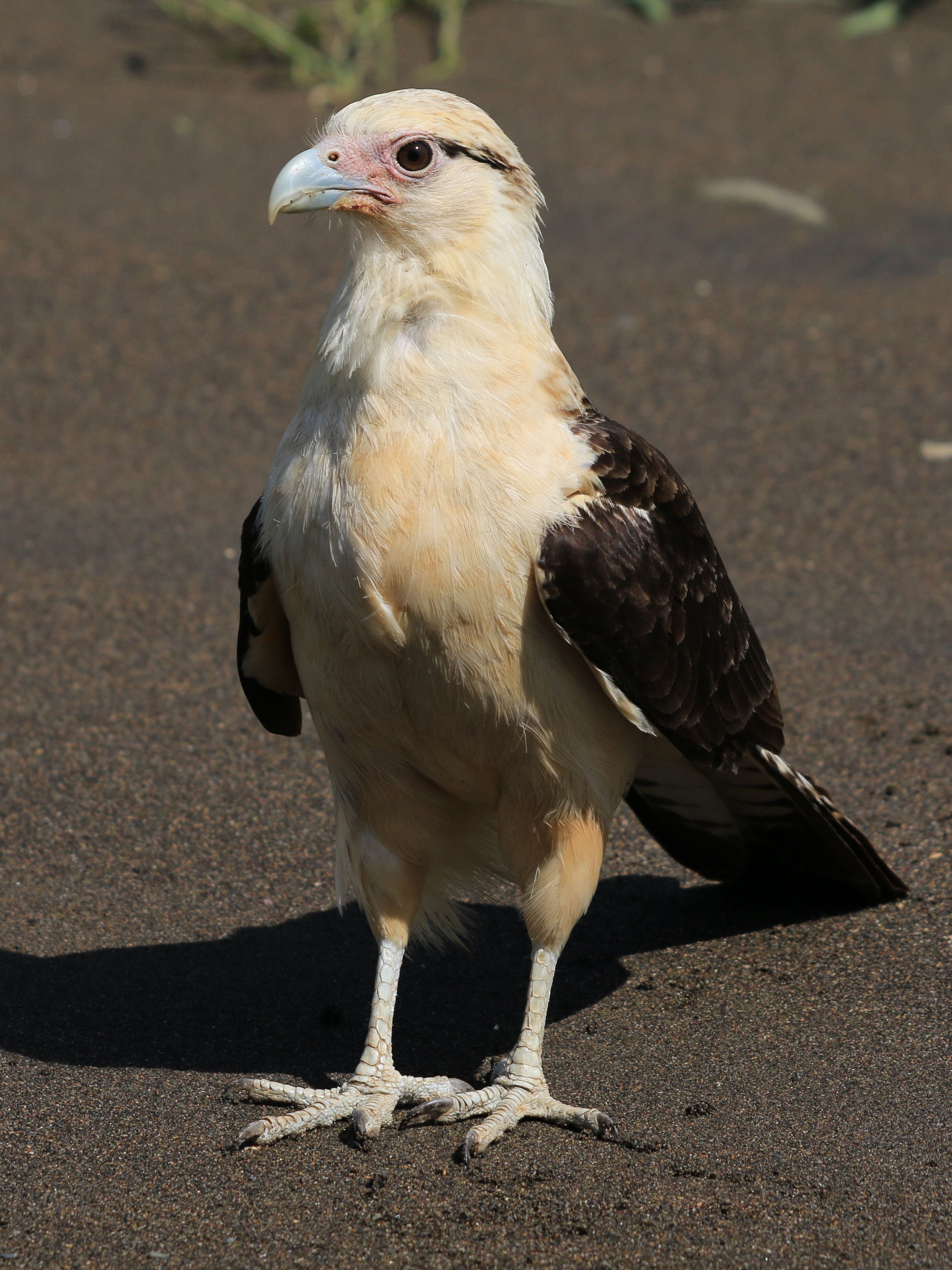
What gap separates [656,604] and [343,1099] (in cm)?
158

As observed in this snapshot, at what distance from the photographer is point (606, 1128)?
373cm

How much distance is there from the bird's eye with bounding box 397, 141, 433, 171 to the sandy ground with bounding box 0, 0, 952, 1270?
228 centimetres

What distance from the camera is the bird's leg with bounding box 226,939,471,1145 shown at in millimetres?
3732

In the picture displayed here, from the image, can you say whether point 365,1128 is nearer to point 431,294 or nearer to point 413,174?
point 431,294

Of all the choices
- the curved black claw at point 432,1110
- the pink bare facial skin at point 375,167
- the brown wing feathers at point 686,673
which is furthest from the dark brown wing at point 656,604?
the curved black claw at point 432,1110

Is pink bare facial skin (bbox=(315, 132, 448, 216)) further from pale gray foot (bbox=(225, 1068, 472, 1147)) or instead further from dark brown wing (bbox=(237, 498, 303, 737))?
pale gray foot (bbox=(225, 1068, 472, 1147))

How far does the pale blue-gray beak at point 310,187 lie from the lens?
3.72 meters

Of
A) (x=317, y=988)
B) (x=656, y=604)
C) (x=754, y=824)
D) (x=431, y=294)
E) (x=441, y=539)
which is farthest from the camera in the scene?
(x=754, y=824)

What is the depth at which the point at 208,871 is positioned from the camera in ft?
16.7

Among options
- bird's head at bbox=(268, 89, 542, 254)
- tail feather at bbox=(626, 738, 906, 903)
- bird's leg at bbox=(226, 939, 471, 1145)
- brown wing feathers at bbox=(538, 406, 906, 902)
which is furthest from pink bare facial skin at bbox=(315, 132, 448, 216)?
bird's leg at bbox=(226, 939, 471, 1145)

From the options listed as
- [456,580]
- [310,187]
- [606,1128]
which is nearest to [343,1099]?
[606,1128]

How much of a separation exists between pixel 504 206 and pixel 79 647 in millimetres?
3592

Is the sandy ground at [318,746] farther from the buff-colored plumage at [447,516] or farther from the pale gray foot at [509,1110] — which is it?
the buff-colored plumage at [447,516]

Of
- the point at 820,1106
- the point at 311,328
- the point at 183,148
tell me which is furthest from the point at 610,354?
the point at 820,1106
